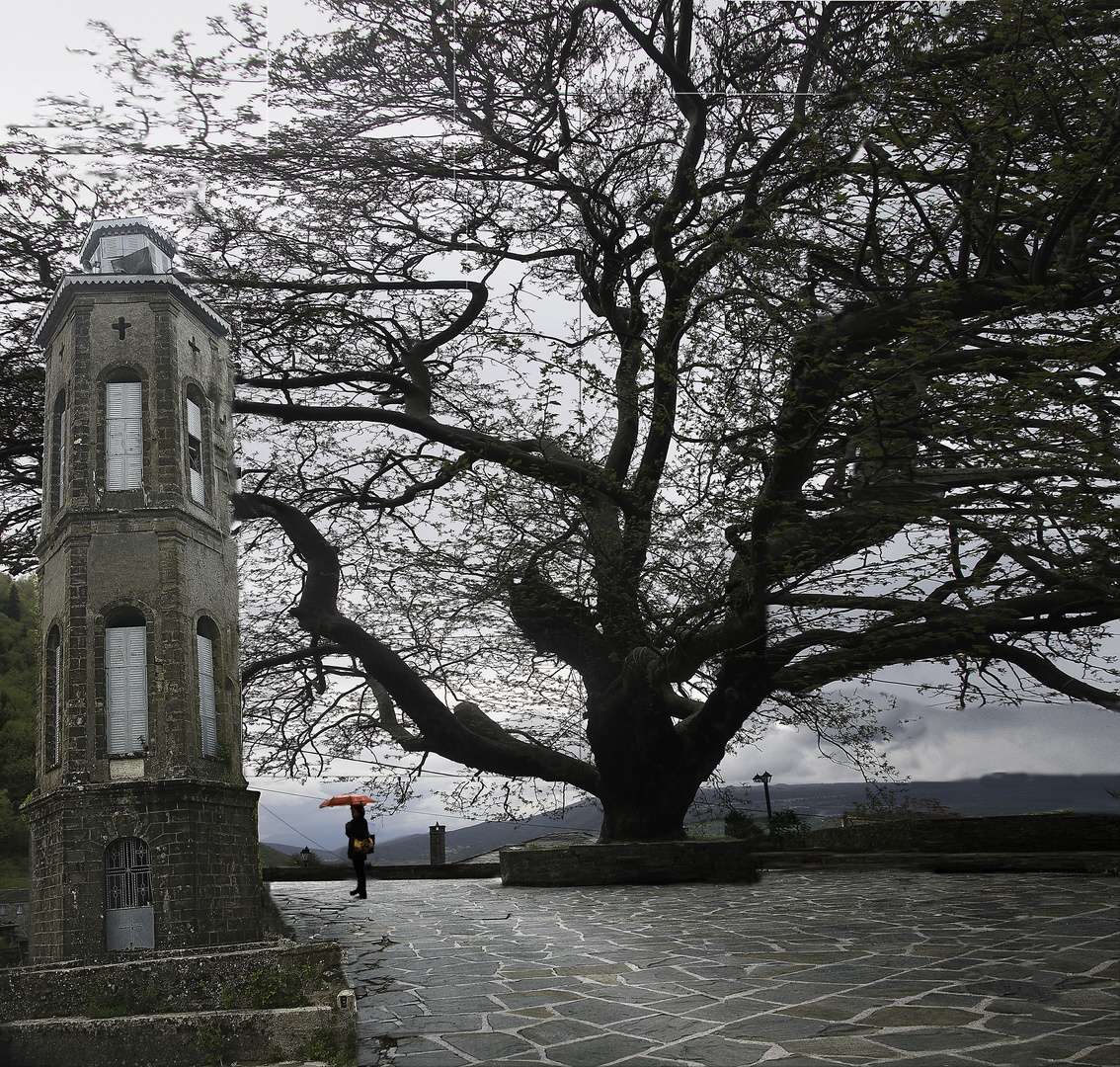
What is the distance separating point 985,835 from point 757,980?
1027 centimetres

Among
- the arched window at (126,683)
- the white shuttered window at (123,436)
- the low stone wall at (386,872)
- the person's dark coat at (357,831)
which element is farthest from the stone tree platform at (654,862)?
the white shuttered window at (123,436)

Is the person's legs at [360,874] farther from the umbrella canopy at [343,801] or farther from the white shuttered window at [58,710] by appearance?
the white shuttered window at [58,710]

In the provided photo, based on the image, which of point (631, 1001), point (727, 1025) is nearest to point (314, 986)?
point (631, 1001)

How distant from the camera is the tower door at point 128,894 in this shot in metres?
8.07

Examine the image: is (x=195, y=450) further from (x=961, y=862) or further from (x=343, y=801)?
(x=961, y=862)

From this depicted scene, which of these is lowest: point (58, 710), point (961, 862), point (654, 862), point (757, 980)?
point (961, 862)

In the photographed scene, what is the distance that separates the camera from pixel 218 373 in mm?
10562

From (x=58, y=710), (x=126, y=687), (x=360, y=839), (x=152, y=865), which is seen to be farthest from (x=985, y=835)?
(x=58, y=710)

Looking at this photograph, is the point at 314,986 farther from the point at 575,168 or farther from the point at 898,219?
the point at 575,168

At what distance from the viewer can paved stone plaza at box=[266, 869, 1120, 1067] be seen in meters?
3.89

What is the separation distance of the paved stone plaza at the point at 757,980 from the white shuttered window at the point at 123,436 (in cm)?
497

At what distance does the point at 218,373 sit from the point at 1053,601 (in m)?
10.1

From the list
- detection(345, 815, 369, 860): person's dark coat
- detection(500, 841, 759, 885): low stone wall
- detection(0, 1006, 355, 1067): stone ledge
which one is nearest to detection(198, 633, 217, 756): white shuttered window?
detection(345, 815, 369, 860): person's dark coat

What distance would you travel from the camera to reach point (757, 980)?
5.25 meters
